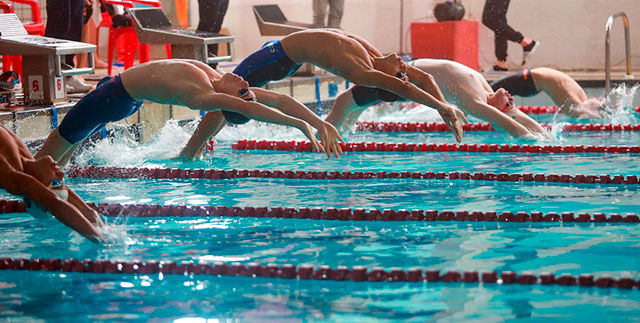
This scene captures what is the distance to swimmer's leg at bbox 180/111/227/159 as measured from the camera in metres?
5.16

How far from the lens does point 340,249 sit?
10.7ft

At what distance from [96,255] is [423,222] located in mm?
1401

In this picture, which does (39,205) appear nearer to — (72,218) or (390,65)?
(72,218)

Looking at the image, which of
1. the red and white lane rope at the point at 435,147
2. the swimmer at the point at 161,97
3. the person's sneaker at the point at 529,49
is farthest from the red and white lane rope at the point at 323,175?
the person's sneaker at the point at 529,49

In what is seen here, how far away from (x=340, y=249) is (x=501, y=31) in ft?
24.6

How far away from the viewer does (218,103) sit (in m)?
4.09

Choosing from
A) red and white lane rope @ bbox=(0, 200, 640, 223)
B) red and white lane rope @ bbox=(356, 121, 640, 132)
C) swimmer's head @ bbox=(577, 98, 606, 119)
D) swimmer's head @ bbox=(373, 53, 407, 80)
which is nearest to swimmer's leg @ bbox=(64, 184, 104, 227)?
red and white lane rope @ bbox=(0, 200, 640, 223)

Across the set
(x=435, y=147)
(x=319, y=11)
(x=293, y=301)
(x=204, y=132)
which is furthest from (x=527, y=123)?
(x=293, y=301)

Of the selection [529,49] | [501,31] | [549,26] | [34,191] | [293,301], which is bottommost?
[293,301]

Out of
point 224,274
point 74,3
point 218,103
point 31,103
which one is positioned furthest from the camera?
point 74,3

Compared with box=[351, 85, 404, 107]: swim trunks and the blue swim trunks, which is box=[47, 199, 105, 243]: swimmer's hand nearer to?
Answer: the blue swim trunks

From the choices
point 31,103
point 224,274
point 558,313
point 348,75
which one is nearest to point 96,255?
point 224,274

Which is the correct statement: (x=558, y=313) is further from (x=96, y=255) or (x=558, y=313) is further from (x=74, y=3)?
(x=74, y=3)

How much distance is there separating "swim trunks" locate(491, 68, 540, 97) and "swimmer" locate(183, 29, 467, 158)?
2.27 m
